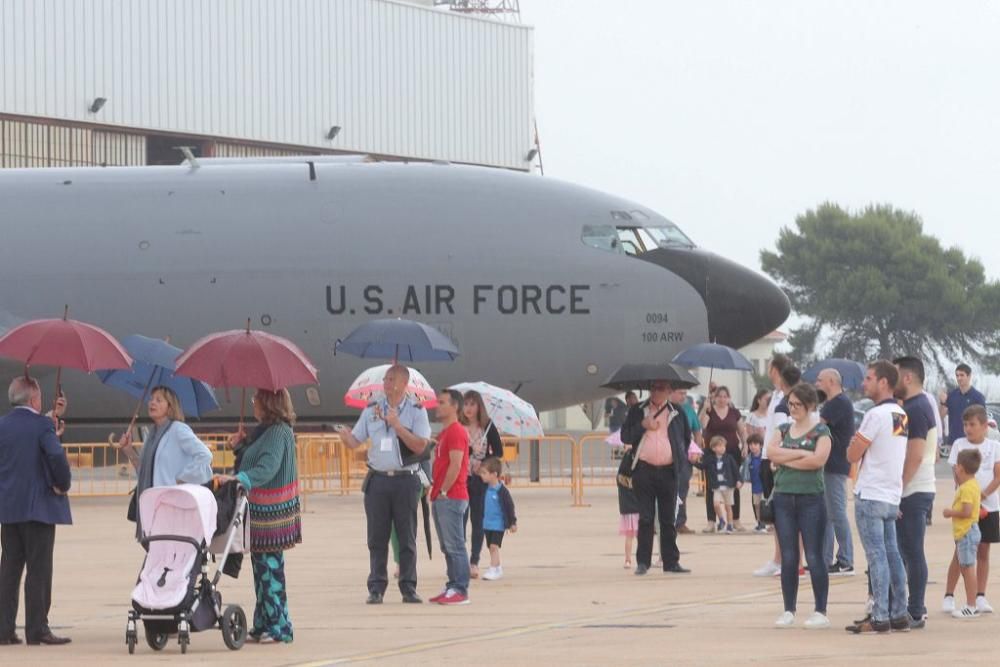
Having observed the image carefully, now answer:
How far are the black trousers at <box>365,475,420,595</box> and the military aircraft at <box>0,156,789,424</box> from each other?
43.9ft

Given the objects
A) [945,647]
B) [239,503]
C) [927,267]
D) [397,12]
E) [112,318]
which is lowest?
[945,647]

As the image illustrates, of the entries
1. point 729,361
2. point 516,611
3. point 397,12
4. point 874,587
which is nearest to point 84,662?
point 516,611

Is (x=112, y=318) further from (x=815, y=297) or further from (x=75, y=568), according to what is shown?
(x=815, y=297)

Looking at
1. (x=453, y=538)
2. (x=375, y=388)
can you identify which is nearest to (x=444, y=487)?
(x=453, y=538)

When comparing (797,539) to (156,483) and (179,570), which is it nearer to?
(179,570)

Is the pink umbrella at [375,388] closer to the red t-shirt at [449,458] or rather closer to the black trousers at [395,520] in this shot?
the red t-shirt at [449,458]

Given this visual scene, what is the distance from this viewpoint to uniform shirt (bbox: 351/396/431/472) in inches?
587

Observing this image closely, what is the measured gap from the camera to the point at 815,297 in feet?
329

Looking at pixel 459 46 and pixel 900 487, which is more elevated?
pixel 459 46

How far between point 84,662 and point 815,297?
9068cm

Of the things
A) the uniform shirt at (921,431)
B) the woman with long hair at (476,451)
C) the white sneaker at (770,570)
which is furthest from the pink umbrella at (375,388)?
the uniform shirt at (921,431)

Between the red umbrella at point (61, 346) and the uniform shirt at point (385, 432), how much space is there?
1987 millimetres

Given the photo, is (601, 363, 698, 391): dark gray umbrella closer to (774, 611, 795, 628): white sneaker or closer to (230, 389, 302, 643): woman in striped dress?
(774, 611, 795, 628): white sneaker

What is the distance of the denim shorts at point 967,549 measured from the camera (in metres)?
13.6
